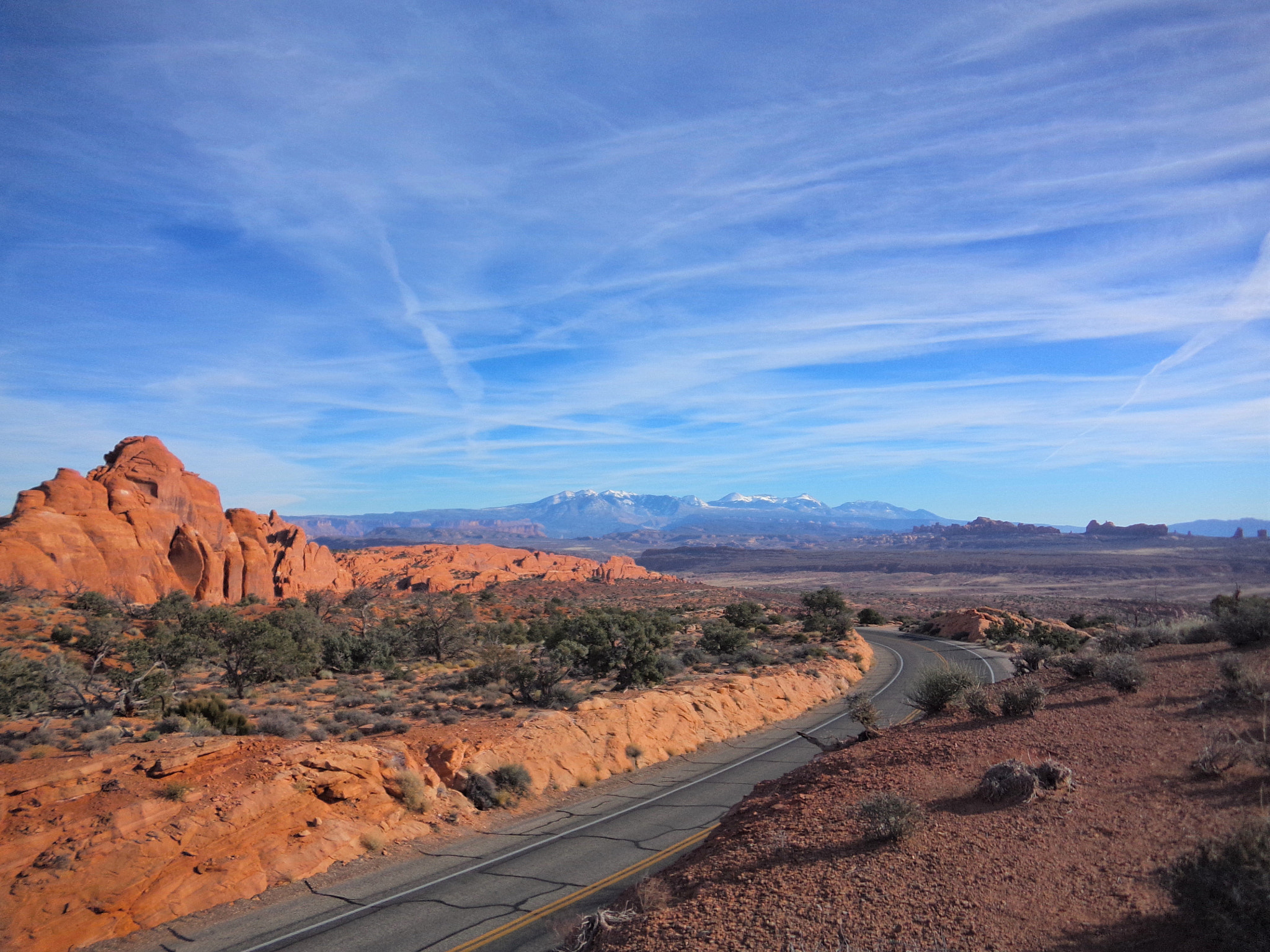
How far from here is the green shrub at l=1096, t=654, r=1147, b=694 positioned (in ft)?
38.8

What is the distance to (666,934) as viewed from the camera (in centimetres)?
743

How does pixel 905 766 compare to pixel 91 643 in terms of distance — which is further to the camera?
pixel 91 643

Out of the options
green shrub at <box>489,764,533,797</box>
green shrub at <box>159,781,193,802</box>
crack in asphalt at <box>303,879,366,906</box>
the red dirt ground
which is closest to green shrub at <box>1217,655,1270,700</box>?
the red dirt ground

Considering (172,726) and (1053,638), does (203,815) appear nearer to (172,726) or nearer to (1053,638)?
(172,726)

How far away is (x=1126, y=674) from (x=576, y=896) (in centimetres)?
1004

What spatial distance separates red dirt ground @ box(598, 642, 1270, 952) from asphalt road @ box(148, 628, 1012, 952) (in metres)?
2.42

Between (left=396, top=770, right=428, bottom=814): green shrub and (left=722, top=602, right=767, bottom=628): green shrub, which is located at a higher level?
(left=396, top=770, right=428, bottom=814): green shrub

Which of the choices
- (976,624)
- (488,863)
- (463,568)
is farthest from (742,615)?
(463,568)

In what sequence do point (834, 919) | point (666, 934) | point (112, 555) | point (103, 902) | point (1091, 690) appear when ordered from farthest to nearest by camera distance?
point (112, 555)
point (1091, 690)
point (103, 902)
point (666, 934)
point (834, 919)

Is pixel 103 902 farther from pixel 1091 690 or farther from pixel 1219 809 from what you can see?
pixel 1091 690

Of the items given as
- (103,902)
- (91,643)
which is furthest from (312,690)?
(103,902)

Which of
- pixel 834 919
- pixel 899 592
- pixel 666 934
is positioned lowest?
pixel 899 592

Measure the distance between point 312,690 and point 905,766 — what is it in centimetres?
2483

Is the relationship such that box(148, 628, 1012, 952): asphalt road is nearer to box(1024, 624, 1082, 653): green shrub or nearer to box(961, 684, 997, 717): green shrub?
box(961, 684, 997, 717): green shrub
